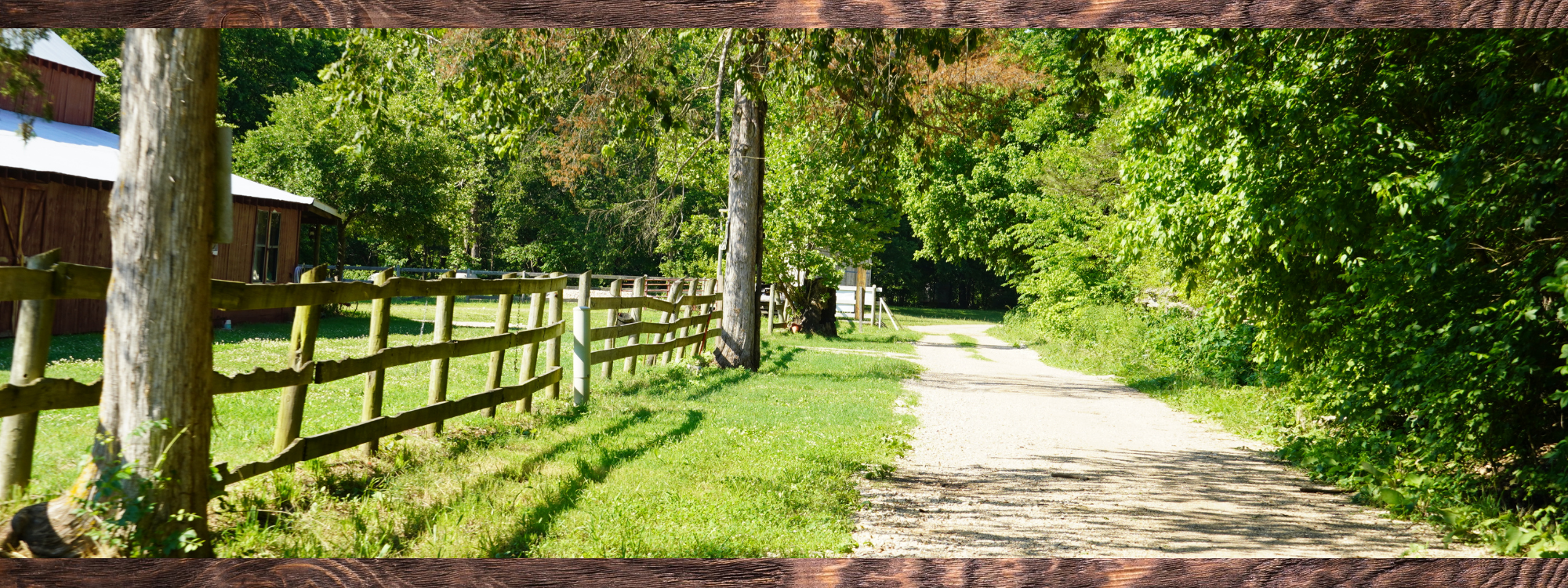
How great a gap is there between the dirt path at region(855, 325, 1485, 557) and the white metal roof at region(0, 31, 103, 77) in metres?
3.55

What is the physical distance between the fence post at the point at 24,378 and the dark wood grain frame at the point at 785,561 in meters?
1.39

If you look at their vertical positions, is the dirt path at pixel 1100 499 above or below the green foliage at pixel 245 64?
below

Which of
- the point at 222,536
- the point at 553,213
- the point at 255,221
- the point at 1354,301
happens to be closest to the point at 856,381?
the point at 1354,301

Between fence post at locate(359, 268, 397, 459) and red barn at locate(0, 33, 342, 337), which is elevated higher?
red barn at locate(0, 33, 342, 337)

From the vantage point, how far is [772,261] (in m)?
25.4

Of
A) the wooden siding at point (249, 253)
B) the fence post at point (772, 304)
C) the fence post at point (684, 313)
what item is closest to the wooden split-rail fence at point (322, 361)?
the fence post at point (684, 313)

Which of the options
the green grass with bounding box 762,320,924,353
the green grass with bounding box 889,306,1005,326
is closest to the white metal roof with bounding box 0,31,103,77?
the green grass with bounding box 762,320,924,353

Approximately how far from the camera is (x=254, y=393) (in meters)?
8.33

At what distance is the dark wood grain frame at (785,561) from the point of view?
221 cm

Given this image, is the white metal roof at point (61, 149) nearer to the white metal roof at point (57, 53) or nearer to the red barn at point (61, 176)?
the red barn at point (61, 176)

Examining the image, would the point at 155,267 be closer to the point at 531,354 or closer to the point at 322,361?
the point at 322,361

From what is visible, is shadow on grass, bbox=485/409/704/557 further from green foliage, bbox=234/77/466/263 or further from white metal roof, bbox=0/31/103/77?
green foliage, bbox=234/77/466/263

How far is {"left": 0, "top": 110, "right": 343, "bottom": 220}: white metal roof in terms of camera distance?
3176 mm

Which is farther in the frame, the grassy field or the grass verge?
the grass verge
